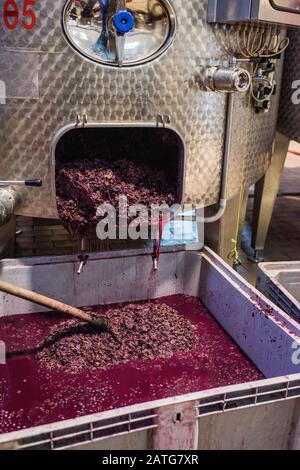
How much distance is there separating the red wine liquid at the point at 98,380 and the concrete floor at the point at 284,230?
128 centimetres

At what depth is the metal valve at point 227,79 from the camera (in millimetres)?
2088

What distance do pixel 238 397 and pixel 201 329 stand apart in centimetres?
103

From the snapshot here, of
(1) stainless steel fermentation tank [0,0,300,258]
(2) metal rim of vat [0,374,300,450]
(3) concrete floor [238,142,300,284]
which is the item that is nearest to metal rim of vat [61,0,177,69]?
(1) stainless steel fermentation tank [0,0,300,258]

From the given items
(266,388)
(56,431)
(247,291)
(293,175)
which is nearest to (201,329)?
(247,291)

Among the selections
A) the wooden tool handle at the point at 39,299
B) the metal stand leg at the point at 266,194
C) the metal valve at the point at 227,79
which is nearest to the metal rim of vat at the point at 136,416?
the wooden tool handle at the point at 39,299

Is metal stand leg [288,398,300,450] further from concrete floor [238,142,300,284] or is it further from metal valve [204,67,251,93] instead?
concrete floor [238,142,300,284]

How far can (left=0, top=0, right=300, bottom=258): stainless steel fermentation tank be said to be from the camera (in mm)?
1947

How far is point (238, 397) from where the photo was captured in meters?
1.36

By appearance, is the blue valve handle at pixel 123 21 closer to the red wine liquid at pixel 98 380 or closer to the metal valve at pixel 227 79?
the metal valve at pixel 227 79

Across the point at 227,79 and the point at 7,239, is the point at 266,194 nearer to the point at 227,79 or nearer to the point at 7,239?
the point at 227,79

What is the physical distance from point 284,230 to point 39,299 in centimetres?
294

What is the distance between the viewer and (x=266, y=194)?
3627 mm

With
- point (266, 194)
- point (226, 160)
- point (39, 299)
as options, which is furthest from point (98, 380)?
point (266, 194)
